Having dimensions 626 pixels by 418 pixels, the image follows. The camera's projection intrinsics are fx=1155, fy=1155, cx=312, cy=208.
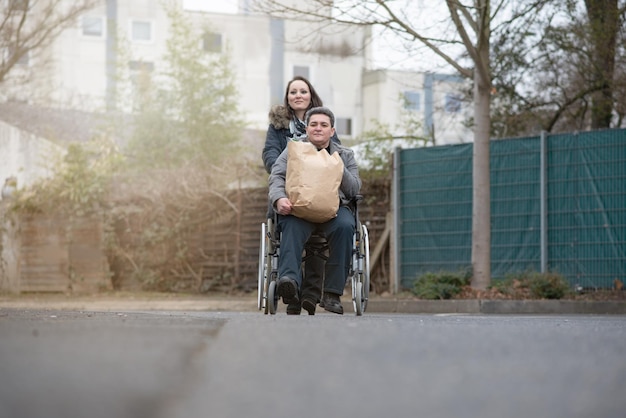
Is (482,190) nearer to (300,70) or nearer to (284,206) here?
(284,206)

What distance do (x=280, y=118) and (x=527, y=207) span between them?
235 inches

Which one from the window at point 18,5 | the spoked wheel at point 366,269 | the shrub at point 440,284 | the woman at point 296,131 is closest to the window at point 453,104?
the shrub at point 440,284

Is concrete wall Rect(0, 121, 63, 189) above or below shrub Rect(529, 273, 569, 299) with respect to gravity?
above

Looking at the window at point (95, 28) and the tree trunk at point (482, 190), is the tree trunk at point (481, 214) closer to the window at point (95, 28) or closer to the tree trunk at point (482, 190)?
the tree trunk at point (482, 190)

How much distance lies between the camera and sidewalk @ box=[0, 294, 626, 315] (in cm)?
1238

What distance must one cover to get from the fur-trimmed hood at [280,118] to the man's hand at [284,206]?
0.98 meters

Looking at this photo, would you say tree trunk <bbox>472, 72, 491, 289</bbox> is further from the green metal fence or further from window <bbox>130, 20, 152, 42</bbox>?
window <bbox>130, 20, 152, 42</bbox>

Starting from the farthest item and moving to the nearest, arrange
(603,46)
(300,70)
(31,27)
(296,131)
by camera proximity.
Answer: (300,70), (31,27), (603,46), (296,131)

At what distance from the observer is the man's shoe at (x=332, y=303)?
8.27 meters

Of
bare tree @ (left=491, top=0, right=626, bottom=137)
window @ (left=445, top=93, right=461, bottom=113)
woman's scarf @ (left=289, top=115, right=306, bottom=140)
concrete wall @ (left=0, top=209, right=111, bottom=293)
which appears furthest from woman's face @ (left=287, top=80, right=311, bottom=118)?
window @ (left=445, top=93, right=461, bottom=113)

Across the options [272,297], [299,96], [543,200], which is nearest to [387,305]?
[543,200]

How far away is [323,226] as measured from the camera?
836 centimetres

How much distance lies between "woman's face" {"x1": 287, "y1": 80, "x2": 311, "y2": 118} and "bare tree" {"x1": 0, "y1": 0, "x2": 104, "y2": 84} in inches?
595

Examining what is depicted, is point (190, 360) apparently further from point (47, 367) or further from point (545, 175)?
point (545, 175)
